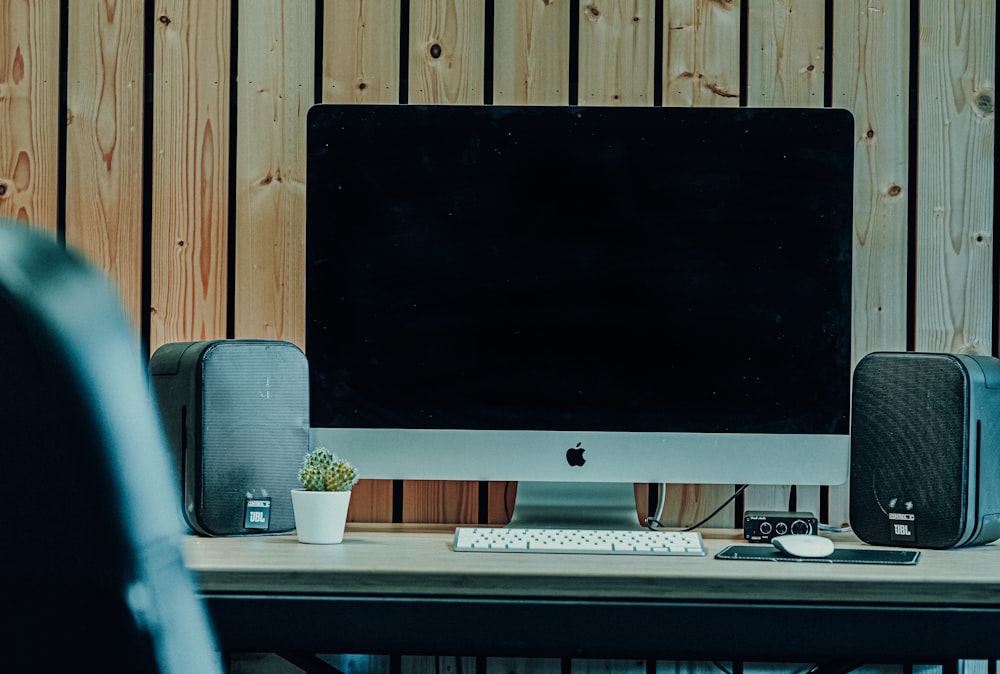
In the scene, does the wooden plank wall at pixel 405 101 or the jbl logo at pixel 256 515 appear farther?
the wooden plank wall at pixel 405 101

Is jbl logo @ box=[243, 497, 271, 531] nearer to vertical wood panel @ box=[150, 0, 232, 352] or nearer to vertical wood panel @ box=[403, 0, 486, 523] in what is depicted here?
vertical wood panel @ box=[150, 0, 232, 352]

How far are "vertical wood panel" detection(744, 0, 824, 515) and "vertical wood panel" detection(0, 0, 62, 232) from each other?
1.50 meters

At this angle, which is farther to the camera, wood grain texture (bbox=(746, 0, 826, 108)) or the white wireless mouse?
wood grain texture (bbox=(746, 0, 826, 108))

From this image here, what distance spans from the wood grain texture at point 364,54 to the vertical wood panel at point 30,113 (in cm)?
60

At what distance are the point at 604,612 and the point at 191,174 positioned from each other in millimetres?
1341

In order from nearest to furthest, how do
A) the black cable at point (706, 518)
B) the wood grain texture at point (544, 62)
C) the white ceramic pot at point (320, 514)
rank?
the white ceramic pot at point (320, 514), the black cable at point (706, 518), the wood grain texture at point (544, 62)

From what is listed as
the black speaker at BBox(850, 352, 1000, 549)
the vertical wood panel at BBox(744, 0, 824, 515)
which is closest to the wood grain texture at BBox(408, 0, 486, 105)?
the vertical wood panel at BBox(744, 0, 824, 515)

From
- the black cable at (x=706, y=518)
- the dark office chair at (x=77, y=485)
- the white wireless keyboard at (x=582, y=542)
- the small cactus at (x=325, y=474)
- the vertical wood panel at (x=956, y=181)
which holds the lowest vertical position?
the black cable at (x=706, y=518)

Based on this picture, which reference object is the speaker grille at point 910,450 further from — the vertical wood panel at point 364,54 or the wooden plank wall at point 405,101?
the vertical wood panel at point 364,54

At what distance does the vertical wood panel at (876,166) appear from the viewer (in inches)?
86.2

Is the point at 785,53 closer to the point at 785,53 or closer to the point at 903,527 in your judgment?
the point at 785,53

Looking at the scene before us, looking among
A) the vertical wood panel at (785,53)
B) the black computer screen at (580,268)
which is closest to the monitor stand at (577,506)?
the black computer screen at (580,268)

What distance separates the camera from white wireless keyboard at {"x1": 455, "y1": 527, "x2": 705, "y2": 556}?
1.63m

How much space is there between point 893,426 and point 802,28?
2.91 feet
